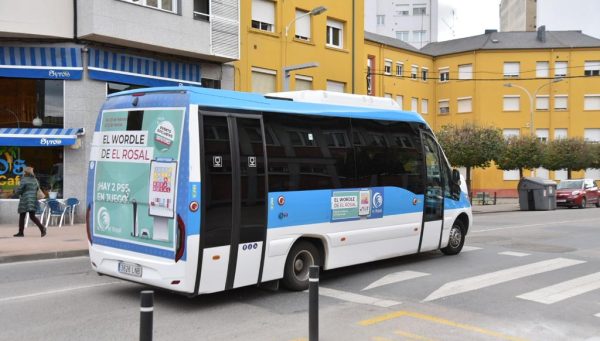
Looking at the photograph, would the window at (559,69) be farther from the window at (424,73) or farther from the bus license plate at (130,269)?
the bus license plate at (130,269)

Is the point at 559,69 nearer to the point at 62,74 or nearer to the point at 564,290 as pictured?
the point at 62,74

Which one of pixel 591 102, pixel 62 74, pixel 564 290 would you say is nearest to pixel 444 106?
pixel 591 102

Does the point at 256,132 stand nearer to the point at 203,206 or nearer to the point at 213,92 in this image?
the point at 213,92

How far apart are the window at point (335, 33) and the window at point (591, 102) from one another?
3109 cm

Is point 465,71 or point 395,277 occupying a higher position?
point 465,71

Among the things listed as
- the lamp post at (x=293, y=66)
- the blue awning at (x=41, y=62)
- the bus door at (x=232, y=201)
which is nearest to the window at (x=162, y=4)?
the blue awning at (x=41, y=62)

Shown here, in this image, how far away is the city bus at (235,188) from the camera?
6379 mm

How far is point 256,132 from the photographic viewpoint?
7.13m

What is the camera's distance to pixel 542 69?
48.7 m

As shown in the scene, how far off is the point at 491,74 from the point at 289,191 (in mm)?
45091

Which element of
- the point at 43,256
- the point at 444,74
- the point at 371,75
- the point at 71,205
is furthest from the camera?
the point at 444,74

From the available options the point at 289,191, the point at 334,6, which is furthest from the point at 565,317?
the point at 334,6

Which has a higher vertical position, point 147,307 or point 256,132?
point 256,132

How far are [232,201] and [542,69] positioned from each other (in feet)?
158
